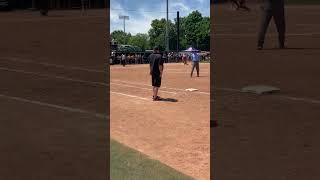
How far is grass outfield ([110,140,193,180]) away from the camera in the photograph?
6191mm

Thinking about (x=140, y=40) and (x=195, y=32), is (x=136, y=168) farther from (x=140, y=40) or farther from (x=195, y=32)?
(x=140, y=40)

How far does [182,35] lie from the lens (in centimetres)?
7150

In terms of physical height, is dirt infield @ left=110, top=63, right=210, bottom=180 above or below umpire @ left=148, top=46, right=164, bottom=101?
below

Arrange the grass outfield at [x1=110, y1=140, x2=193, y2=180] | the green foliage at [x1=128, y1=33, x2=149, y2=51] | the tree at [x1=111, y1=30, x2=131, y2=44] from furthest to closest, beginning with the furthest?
the tree at [x1=111, y1=30, x2=131, y2=44] < the green foliage at [x1=128, y1=33, x2=149, y2=51] < the grass outfield at [x1=110, y1=140, x2=193, y2=180]

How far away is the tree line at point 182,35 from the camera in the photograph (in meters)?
65.1
